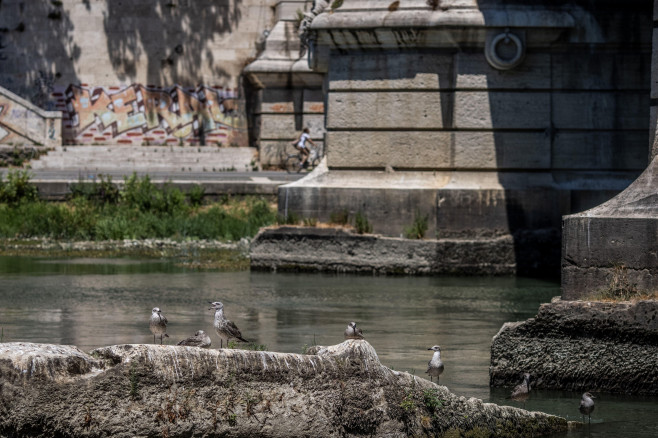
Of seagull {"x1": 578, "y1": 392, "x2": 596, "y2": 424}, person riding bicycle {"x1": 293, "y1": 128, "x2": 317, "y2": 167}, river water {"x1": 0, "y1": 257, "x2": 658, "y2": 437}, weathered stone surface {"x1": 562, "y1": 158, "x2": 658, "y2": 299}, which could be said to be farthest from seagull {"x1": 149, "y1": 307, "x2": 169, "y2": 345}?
person riding bicycle {"x1": 293, "y1": 128, "x2": 317, "y2": 167}

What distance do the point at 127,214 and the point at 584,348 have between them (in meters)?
18.0

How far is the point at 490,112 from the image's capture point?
19578mm

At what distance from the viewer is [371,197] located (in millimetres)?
19938

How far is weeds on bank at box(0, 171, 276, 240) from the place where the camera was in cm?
2581

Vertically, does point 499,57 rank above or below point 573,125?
above

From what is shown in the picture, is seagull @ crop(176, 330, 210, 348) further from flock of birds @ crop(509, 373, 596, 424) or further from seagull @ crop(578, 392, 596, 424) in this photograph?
seagull @ crop(578, 392, 596, 424)

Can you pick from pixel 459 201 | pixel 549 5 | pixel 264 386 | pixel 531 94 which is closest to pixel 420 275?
pixel 459 201

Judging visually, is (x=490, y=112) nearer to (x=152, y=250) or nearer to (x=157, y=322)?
(x=152, y=250)

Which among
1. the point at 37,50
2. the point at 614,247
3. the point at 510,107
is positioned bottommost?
the point at 614,247

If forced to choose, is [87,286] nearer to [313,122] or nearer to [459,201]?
[459,201]

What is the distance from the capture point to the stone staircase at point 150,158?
3869 centimetres

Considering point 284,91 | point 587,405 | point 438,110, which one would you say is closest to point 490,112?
point 438,110

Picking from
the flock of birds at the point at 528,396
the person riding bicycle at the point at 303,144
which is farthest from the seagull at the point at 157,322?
the person riding bicycle at the point at 303,144

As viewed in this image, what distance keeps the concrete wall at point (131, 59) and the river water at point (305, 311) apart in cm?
2182
